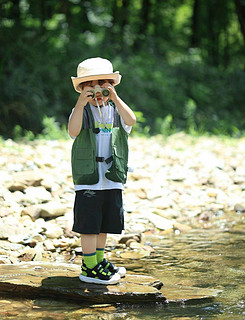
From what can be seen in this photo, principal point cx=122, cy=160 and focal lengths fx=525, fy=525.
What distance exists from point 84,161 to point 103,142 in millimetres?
189

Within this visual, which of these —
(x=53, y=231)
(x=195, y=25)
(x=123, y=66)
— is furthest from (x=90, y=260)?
(x=195, y=25)

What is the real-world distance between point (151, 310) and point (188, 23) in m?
23.7

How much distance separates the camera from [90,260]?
3.46 m

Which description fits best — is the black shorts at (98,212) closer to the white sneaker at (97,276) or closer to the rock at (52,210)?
the white sneaker at (97,276)

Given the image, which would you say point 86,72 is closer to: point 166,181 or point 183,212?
point 183,212

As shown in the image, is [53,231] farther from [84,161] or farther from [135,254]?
[84,161]

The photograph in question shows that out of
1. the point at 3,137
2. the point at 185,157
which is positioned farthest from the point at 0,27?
the point at 185,157

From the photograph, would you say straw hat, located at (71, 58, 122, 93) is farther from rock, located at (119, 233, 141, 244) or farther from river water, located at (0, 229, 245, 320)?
rock, located at (119, 233, 141, 244)

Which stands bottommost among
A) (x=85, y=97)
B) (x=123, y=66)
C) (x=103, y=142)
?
(x=103, y=142)

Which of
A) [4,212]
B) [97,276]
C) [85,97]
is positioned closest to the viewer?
[85,97]

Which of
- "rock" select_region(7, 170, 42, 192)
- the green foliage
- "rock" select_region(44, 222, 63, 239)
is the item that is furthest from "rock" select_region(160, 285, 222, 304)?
the green foliage

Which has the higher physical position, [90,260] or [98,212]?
[98,212]

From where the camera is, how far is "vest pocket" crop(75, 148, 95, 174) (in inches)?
134

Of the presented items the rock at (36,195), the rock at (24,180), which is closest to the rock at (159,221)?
the rock at (36,195)
